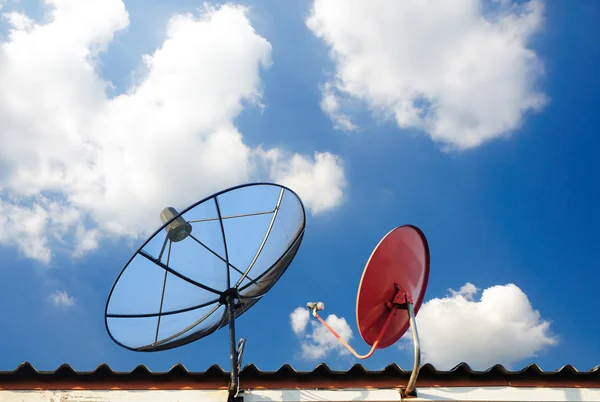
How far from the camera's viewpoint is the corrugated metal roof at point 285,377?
489 cm

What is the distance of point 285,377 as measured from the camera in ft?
16.4

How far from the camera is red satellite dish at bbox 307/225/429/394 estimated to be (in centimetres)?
484

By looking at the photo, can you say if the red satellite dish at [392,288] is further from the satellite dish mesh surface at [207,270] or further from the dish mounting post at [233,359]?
the satellite dish mesh surface at [207,270]

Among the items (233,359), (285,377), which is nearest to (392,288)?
(285,377)

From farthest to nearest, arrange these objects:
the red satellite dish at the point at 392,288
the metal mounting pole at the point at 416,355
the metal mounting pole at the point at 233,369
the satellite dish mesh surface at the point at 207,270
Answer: the satellite dish mesh surface at the point at 207,270, the red satellite dish at the point at 392,288, the metal mounting pole at the point at 233,369, the metal mounting pole at the point at 416,355

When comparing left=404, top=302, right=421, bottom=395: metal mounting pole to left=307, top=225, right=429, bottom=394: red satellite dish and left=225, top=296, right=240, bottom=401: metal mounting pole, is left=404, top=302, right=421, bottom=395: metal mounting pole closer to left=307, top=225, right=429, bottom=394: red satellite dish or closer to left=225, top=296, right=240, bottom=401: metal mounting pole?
left=307, top=225, right=429, bottom=394: red satellite dish

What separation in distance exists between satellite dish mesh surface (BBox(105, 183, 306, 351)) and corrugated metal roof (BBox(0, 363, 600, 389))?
864mm

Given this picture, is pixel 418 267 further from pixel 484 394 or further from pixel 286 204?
pixel 286 204

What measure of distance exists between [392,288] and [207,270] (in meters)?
2.44

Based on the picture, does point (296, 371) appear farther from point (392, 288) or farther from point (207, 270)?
point (207, 270)

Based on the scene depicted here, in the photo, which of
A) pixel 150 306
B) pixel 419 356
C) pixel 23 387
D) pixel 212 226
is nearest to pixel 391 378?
pixel 419 356

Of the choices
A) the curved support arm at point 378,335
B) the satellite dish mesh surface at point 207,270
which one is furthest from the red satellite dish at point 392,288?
the satellite dish mesh surface at point 207,270

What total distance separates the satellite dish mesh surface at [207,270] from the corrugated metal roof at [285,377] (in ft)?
2.84

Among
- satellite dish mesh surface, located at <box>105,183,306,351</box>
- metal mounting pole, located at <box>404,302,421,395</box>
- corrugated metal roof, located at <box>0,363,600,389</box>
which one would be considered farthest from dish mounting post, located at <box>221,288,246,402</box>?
metal mounting pole, located at <box>404,302,421,395</box>
